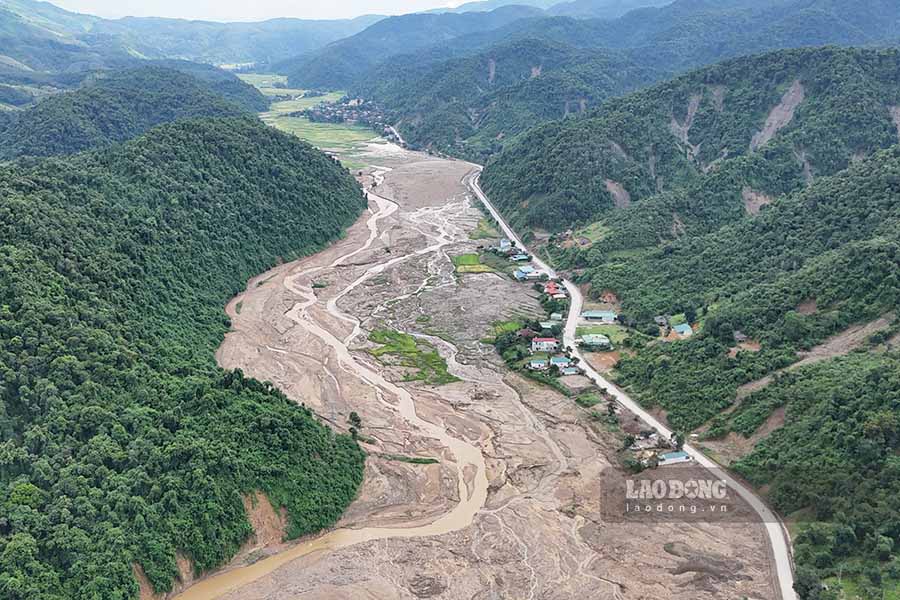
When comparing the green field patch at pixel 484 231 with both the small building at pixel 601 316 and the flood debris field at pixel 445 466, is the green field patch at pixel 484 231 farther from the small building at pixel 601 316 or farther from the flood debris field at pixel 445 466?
the small building at pixel 601 316

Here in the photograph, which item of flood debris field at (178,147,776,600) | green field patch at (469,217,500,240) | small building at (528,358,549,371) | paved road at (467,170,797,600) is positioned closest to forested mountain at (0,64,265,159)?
flood debris field at (178,147,776,600)

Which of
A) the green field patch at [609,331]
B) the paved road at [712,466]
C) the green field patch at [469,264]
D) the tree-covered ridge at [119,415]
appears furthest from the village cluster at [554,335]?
the tree-covered ridge at [119,415]

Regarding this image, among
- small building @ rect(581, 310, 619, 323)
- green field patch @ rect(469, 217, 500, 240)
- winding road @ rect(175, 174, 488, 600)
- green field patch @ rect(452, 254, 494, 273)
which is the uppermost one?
green field patch @ rect(469, 217, 500, 240)

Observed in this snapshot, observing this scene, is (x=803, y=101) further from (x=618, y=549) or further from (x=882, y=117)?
(x=618, y=549)

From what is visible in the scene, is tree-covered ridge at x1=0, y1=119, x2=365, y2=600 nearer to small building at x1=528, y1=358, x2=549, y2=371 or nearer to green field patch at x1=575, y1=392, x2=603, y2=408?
green field patch at x1=575, y1=392, x2=603, y2=408

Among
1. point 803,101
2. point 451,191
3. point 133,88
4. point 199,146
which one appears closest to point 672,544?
point 199,146

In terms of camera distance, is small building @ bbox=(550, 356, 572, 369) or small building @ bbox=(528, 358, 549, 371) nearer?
small building @ bbox=(550, 356, 572, 369)

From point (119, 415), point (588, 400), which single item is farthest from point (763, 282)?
point (119, 415)
